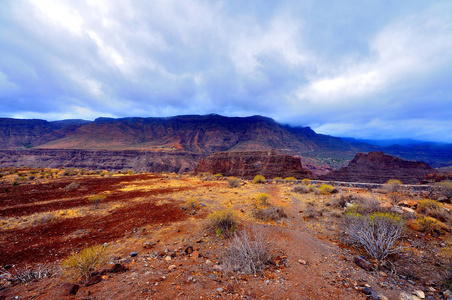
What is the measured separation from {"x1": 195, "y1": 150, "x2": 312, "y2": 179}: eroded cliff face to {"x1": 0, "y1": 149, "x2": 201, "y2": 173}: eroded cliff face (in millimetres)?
18003

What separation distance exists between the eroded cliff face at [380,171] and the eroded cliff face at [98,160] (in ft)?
192

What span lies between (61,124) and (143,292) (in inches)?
7373

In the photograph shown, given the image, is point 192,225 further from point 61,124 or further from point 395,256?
point 61,124

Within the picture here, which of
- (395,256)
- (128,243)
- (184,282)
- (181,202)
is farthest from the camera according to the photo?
(181,202)

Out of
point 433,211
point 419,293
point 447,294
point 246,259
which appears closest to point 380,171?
point 433,211

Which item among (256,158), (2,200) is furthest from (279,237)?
(256,158)

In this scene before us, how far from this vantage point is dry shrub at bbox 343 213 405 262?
173 inches

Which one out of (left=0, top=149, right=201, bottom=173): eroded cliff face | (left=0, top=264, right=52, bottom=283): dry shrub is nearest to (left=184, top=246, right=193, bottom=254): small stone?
(left=0, top=264, right=52, bottom=283): dry shrub

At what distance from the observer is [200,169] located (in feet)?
183

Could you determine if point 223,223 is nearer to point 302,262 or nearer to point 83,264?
point 302,262

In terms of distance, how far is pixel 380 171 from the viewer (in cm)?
5784

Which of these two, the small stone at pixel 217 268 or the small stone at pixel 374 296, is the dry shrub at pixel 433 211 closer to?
the small stone at pixel 374 296

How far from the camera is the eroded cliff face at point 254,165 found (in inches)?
→ 1827

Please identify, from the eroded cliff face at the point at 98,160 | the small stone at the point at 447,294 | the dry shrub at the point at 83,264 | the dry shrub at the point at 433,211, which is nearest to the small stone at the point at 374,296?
the small stone at the point at 447,294
